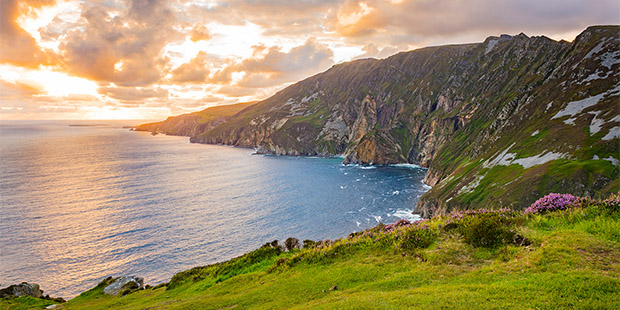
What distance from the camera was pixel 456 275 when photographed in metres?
13.4

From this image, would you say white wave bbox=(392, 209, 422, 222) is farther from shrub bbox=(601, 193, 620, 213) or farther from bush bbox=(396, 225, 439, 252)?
shrub bbox=(601, 193, 620, 213)

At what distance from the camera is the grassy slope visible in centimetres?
1023

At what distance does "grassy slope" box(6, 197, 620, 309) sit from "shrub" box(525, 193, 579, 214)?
1.31 meters

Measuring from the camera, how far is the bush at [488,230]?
15.8 metres

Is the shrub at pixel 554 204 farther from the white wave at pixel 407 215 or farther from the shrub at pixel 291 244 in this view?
the white wave at pixel 407 215

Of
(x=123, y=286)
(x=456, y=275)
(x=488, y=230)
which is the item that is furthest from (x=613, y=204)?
(x=123, y=286)

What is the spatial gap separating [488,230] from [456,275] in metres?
4.51

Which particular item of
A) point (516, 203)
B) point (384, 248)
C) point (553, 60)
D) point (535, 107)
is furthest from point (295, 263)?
point (553, 60)

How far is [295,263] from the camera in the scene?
793 inches

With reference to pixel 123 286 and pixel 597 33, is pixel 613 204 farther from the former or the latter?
pixel 597 33

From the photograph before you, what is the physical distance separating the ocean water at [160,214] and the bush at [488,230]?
59109 mm

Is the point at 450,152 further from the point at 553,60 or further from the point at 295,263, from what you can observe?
the point at 295,263

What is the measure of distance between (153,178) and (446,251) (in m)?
160

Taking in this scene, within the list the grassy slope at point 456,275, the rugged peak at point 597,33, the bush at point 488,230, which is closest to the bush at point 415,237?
the grassy slope at point 456,275
